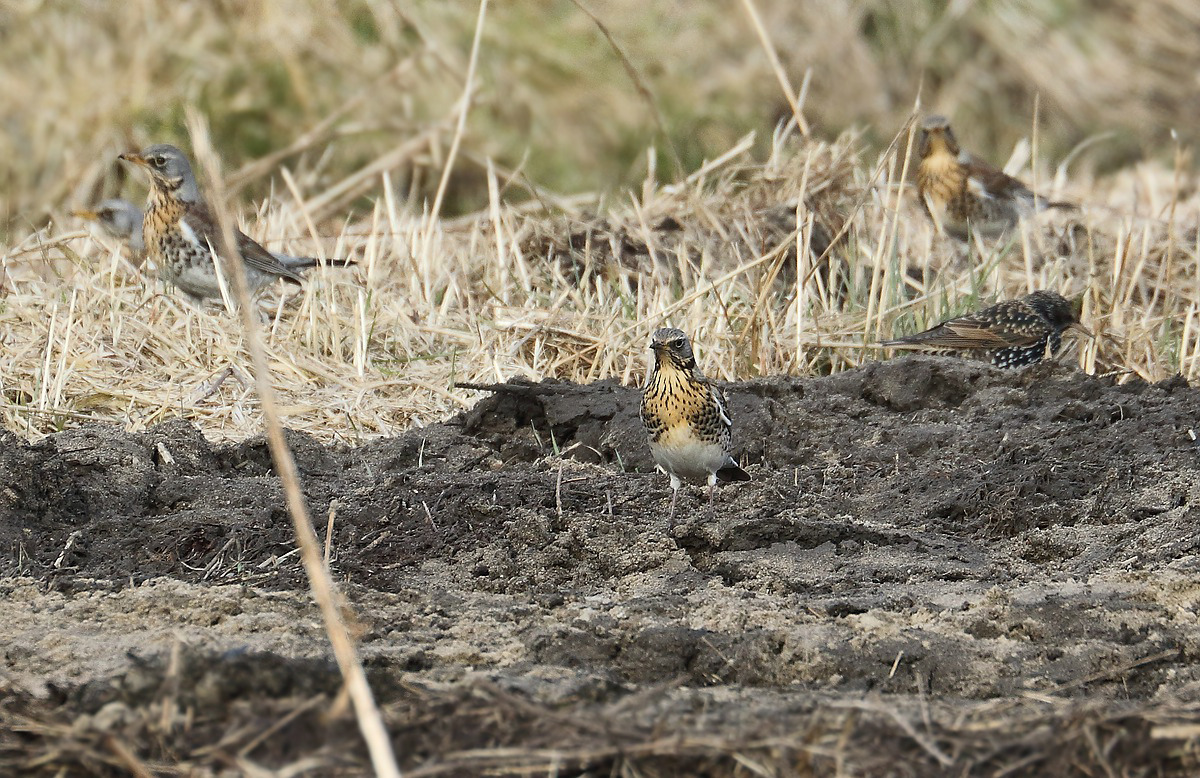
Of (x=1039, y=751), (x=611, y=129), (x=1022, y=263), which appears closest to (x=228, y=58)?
(x=611, y=129)

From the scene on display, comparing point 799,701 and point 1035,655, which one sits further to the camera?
point 1035,655

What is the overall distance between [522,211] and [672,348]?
3.60 metres

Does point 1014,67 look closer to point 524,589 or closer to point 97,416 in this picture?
point 97,416

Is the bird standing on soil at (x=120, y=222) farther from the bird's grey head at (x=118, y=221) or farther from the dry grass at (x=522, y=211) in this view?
the dry grass at (x=522, y=211)

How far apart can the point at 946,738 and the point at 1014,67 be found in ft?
40.4

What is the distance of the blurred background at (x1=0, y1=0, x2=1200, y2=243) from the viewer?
11.4 meters

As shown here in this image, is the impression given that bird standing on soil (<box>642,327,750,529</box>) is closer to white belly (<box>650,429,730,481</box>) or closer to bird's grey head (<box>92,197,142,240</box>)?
white belly (<box>650,429,730,481</box>)

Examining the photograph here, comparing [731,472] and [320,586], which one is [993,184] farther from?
[320,586]

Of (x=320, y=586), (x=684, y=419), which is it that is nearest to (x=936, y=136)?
(x=684, y=419)

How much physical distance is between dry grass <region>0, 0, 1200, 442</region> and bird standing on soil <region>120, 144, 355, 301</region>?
0.19m

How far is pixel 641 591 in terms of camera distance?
13.8 ft

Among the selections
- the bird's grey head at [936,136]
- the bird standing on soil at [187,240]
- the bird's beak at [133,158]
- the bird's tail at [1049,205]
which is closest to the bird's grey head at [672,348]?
the bird standing on soil at [187,240]

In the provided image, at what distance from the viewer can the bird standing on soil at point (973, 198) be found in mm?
9641

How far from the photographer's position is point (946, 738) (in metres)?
2.80
